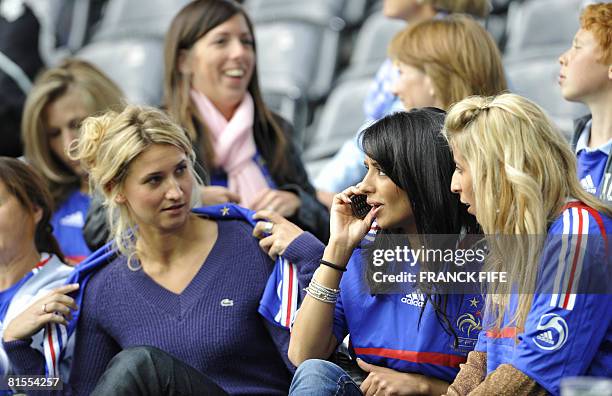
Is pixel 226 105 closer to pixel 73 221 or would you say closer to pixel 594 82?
pixel 73 221

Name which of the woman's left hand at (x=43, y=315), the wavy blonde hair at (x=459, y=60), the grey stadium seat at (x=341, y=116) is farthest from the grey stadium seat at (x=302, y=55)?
the woman's left hand at (x=43, y=315)

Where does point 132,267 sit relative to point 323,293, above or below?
below

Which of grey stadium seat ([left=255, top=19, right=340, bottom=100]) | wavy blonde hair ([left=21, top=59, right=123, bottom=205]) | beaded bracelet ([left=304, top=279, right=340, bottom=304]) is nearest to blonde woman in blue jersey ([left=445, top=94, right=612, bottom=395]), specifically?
beaded bracelet ([left=304, top=279, right=340, bottom=304])

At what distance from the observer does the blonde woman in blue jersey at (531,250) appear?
2.36 meters

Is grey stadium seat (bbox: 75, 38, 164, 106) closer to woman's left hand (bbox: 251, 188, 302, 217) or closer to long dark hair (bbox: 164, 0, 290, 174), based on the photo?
long dark hair (bbox: 164, 0, 290, 174)

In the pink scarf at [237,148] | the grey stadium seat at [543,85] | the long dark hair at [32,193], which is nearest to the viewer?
the long dark hair at [32,193]

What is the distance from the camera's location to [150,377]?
2703 mm

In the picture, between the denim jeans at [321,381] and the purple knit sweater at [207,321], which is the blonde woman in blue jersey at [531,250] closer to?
the denim jeans at [321,381]

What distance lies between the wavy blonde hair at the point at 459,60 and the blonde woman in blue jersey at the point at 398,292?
28.9 inches

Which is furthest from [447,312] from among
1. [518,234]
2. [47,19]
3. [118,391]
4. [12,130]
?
[47,19]

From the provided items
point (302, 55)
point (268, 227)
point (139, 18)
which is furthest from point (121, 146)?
point (139, 18)

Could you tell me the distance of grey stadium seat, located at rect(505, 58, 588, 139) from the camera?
15.1 feet

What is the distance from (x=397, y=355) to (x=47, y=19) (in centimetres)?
418

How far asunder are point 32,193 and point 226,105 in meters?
0.75
